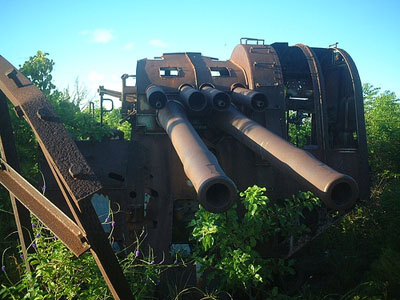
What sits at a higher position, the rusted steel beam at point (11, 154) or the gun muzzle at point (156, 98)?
the gun muzzle at point (156, 98)

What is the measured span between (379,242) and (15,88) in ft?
19.8

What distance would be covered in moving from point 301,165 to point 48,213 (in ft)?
6.99

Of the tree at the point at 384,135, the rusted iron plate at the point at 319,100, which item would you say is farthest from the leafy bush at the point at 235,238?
the tree at the point at 384,135

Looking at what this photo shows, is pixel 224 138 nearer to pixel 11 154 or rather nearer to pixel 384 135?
pixel 11 154

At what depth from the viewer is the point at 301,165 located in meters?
3.29

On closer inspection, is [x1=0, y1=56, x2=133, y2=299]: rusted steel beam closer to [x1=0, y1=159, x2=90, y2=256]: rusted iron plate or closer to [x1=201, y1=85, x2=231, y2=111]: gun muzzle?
[x1=0, y1=159, x2=90, y2=256]: rusted iron plate

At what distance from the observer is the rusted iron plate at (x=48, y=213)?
2.23m

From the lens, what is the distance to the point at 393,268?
466cm

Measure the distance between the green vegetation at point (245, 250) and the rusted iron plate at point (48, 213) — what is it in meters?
0.49

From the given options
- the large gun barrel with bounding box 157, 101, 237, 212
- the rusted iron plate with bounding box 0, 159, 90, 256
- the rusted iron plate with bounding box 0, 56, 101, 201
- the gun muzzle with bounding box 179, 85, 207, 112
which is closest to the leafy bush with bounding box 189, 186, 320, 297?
the large gun barrel with bounding box 157, 101, 237, 212

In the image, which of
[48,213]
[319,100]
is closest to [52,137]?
[48,213]

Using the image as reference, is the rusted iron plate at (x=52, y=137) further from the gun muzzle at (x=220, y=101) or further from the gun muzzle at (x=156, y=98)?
the gun muzzle at (x=220, y=101)

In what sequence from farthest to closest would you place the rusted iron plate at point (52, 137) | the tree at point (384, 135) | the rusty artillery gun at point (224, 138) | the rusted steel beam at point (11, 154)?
the tree at point (384, 135) → the rusty artillery gun at point (224, 138) → the rusted steel beam at point (11, 154) → the rusted iron plate at point (52, 137)

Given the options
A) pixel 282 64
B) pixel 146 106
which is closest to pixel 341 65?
pixel 282 64
